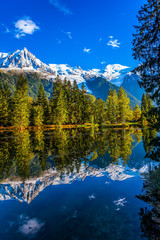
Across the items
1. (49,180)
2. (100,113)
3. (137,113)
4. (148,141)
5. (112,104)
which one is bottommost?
(49,180)

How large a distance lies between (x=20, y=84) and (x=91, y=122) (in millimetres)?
28238

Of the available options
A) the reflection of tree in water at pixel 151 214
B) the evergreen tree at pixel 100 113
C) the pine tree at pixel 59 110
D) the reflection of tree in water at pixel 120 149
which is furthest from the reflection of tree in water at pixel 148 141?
the evergreen tree at pixel 100 113

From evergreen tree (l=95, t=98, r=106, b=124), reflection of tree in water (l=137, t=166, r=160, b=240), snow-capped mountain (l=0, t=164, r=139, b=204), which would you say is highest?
evergreen tree (l=95, t=98, r=106, b=124)

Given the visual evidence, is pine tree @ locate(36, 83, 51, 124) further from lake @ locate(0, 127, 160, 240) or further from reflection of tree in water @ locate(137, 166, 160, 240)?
reflection of tree in water @ locate(137, 166, 160, 240)

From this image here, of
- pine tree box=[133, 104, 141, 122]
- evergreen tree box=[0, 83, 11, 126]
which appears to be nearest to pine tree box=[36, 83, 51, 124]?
evergreen tree box=[0, 83, 11, 126]

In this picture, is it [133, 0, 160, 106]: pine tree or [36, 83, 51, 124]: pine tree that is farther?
[36, 83, 51, 124]: pine tree

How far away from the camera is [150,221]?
13.1ft

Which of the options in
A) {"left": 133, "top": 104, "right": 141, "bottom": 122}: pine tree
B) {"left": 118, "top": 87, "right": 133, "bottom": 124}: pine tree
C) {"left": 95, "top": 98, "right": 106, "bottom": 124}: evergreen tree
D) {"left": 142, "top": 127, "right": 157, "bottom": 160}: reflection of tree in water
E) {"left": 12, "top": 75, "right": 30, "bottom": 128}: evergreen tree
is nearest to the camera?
{"left": 142, "top": 127, "right": 157, "bottom": 160}: reflection of tree in water

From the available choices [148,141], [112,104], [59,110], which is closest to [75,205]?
[148,141]

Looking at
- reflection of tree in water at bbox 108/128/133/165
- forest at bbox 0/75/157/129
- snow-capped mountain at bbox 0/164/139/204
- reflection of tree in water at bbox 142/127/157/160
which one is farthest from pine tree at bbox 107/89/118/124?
snow-capped mountain at bbox 0/164/139/204

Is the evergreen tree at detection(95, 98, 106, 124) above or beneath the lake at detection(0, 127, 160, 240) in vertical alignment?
above

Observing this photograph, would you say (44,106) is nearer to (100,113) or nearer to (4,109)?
(4,109)

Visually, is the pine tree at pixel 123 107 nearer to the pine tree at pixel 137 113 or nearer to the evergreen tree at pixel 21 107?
the pine tree at pixel 137 113

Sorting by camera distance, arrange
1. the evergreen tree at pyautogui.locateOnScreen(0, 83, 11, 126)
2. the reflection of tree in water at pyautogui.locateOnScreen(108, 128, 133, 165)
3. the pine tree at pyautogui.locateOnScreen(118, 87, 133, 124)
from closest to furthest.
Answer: the reflection of tree in water at pyautogui.locateOnScreen(108, 128, 133, 165), the evergreen tree at pyautogui.locateOnScreen(0, 83, 11, 126), the pine tree at pyautogui.locateOnScreen(118, 87, 133, 124)
